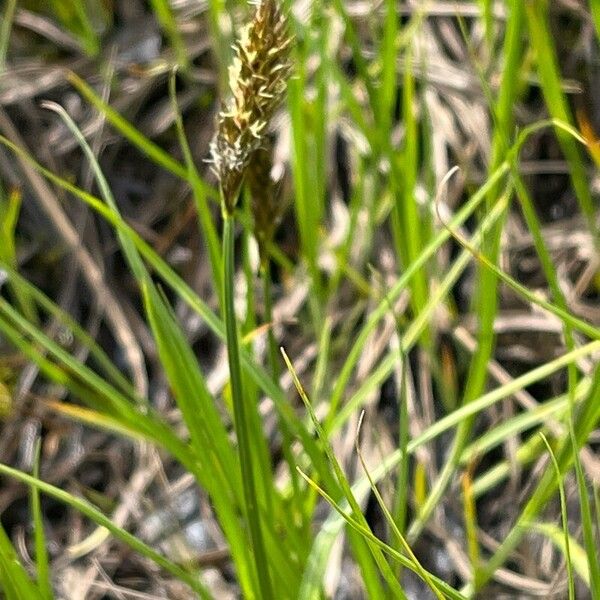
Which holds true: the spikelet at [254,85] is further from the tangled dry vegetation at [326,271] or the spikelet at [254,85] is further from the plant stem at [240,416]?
the tangled dry vegetation at [326,271]

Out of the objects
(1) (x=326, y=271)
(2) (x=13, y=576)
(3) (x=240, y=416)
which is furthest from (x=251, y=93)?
(1) (x=326, y=271)

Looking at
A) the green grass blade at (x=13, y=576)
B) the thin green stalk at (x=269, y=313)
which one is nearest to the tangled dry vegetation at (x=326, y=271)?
the thin green stalk at (x=269, y=313)

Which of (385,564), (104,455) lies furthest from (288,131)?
(385,564)

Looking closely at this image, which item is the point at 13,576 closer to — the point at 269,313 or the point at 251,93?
the point at 269,313

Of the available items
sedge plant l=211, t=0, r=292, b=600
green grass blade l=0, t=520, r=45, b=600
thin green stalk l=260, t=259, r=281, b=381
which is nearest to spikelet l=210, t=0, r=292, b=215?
sedge plant l=211, t=0, r=292, b=600

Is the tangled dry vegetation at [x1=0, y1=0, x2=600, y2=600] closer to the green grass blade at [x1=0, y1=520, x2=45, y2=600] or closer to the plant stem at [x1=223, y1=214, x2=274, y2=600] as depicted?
the plant stem at [x1=223, y1=214, x2=274, y2=600]

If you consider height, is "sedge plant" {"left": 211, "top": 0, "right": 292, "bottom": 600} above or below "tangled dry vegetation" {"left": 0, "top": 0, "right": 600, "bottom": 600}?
above
